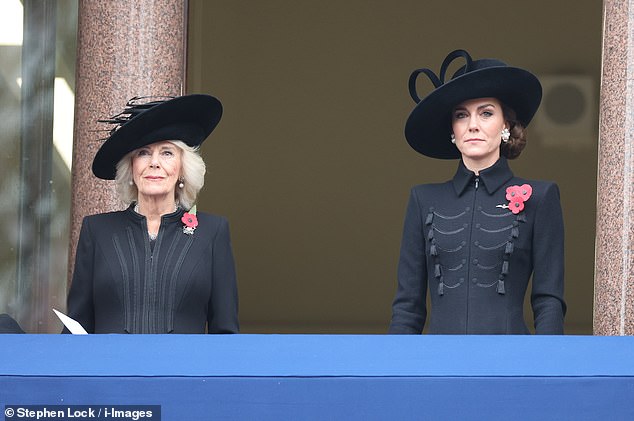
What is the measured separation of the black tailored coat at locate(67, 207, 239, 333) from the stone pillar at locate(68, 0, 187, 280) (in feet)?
6.02

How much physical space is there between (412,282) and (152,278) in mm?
885

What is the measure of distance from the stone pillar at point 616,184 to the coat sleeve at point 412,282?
1.89m

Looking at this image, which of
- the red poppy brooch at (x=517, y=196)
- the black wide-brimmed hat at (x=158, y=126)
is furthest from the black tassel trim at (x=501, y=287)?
the black wide-brimmed hat at (x=158, y=126)

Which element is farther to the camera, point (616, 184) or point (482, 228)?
point (616, 184)

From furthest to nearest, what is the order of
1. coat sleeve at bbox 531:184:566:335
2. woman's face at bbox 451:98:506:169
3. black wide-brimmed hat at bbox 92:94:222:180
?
black wide-brimmed hat at bbox 92:94:222:180 < woman's face at bbox 451:98:506:169 < coat sleeve at bbox 531:184:566:335

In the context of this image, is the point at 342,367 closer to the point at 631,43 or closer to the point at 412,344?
the point at 412,344

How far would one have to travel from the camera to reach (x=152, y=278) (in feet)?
14.3

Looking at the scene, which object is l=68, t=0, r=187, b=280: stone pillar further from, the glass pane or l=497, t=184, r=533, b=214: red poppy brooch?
l=497, t=184, r=533, b=214: red poppy brooch

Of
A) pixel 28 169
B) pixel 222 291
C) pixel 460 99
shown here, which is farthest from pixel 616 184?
Answer: pixel 28 169

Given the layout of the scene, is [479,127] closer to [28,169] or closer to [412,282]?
[412,282]

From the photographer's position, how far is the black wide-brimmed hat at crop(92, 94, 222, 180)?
172 inches

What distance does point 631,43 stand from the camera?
5.98 m

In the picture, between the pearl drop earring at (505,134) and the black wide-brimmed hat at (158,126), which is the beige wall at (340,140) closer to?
the black wide-brimmed hat at (158,126)

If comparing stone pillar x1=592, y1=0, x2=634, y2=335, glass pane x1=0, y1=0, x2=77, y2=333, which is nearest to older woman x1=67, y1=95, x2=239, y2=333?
stone pillar x1=592, y1=0, x2=634, y2=335
